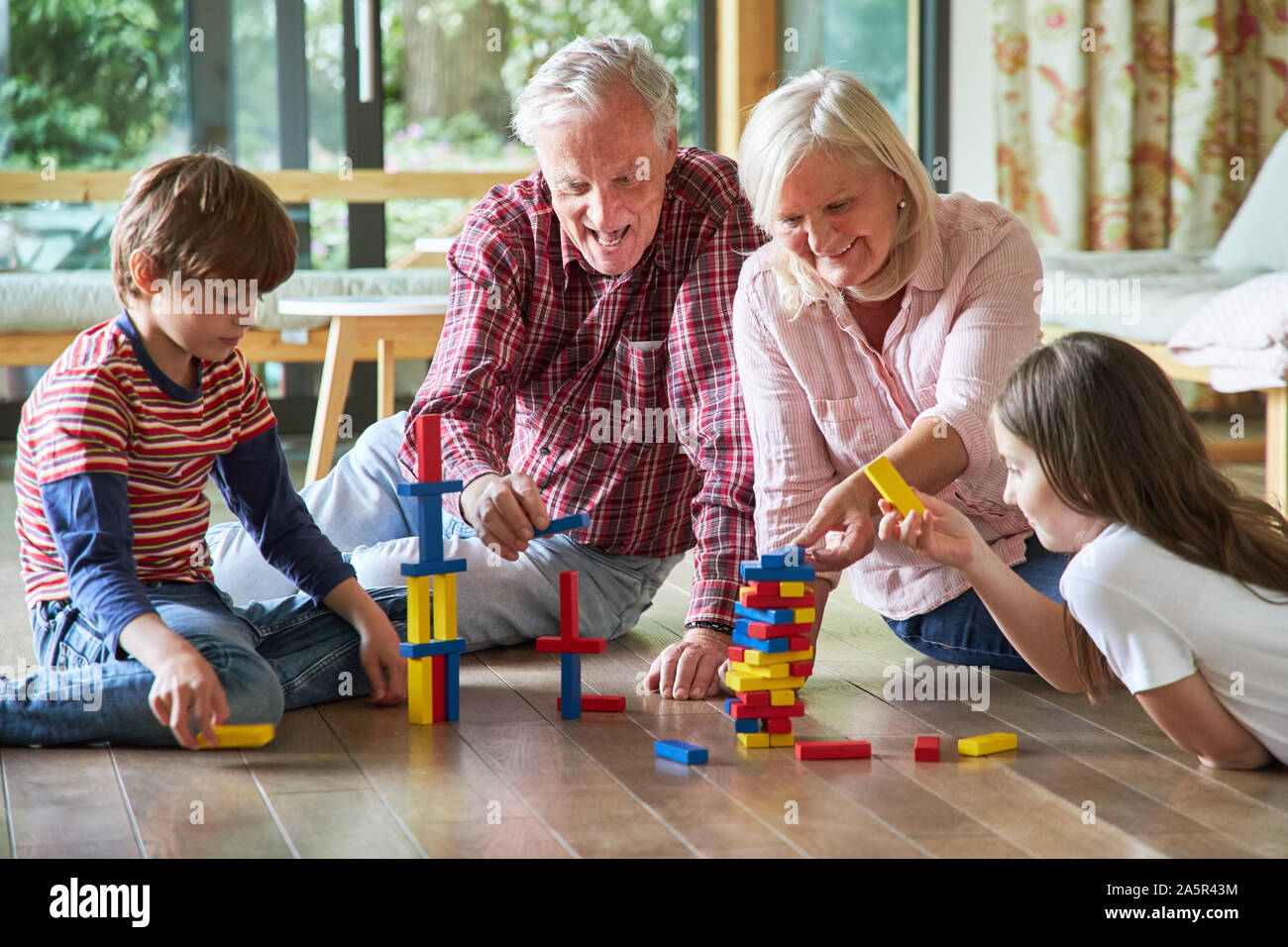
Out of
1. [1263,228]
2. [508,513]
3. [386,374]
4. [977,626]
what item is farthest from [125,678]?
[1263,228]

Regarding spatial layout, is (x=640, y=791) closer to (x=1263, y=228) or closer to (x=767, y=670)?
(x=767, y=670)

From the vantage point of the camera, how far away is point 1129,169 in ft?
14.2

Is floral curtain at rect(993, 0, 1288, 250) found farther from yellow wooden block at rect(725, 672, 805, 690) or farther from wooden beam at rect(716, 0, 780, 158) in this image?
yellow wooden block at rect(725, 672, 805, 690)

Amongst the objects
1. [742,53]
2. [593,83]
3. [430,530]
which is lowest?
[430,530]

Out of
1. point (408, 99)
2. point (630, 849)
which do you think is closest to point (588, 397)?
point (630, 849)

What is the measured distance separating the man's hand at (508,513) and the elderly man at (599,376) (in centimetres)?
3

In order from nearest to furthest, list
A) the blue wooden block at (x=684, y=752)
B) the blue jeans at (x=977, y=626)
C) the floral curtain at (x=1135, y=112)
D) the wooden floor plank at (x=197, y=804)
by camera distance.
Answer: the wooden floor plank at (x=197, y=804) < the blue wooden block at (x=684, y=752) < the blue jeans at (x=977, y=626) < the floral curtain at (x=1135, y=112)

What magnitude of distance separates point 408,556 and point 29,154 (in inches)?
111

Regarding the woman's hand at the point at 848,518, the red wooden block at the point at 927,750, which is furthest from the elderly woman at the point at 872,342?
the red wooden block at the point at 927,750

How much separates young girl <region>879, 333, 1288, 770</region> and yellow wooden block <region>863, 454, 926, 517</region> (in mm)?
20

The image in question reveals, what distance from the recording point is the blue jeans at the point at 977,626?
1.78 meters

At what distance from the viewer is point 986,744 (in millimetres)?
1491

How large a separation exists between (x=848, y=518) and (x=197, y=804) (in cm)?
71

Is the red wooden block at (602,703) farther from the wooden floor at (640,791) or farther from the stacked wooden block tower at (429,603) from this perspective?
the stacked wooden block tower at (429,603)
